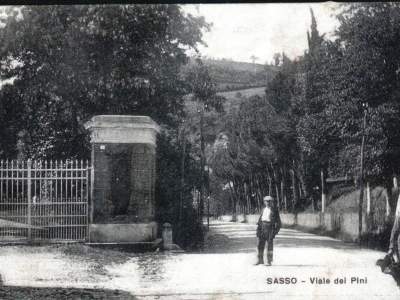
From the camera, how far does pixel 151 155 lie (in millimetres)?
12766

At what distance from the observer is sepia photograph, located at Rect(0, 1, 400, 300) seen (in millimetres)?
9266

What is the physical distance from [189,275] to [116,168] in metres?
3.46

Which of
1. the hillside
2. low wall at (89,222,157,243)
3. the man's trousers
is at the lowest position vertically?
the man's trousers

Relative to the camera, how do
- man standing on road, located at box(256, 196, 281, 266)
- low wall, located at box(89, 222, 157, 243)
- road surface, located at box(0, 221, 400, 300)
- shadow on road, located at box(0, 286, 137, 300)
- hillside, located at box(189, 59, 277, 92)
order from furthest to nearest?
1. hillside, located at box(189, 59, 277, 92)
2. low wall, located at box(89, 222, 157, 243)
3. man standing on road, located at box(256, 196, 281, 266)
4. road surface, located at box(0, 221, 400, 300)
5. shadow on road, located at box(0, 286, 137, 300)

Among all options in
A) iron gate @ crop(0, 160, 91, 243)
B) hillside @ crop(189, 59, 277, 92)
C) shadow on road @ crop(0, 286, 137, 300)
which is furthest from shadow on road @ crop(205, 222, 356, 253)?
shadow on road @ crop(0, 286, 137, 300)

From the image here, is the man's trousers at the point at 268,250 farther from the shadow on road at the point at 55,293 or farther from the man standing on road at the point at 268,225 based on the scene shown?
the shadow on road at the point at 55,293

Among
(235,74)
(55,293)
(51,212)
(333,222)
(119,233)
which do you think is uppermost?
(235,74)

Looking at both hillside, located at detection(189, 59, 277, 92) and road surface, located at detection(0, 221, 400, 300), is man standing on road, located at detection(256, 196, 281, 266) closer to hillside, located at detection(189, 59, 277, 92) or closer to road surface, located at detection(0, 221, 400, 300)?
road surface, located at detection(0, 221, 400, 300)

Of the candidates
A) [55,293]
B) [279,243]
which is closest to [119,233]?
[55,293]

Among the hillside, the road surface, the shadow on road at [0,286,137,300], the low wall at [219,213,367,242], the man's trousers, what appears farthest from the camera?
the low wall at [219,213,367,242]

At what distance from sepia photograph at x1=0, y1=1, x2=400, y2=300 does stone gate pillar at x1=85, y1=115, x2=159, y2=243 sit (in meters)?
0.02

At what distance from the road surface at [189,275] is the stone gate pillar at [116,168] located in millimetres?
900

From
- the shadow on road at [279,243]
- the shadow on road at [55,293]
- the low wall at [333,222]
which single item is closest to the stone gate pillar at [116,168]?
the shadow on road at [55,293]

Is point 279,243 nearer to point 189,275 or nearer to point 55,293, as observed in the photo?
point 189,275
